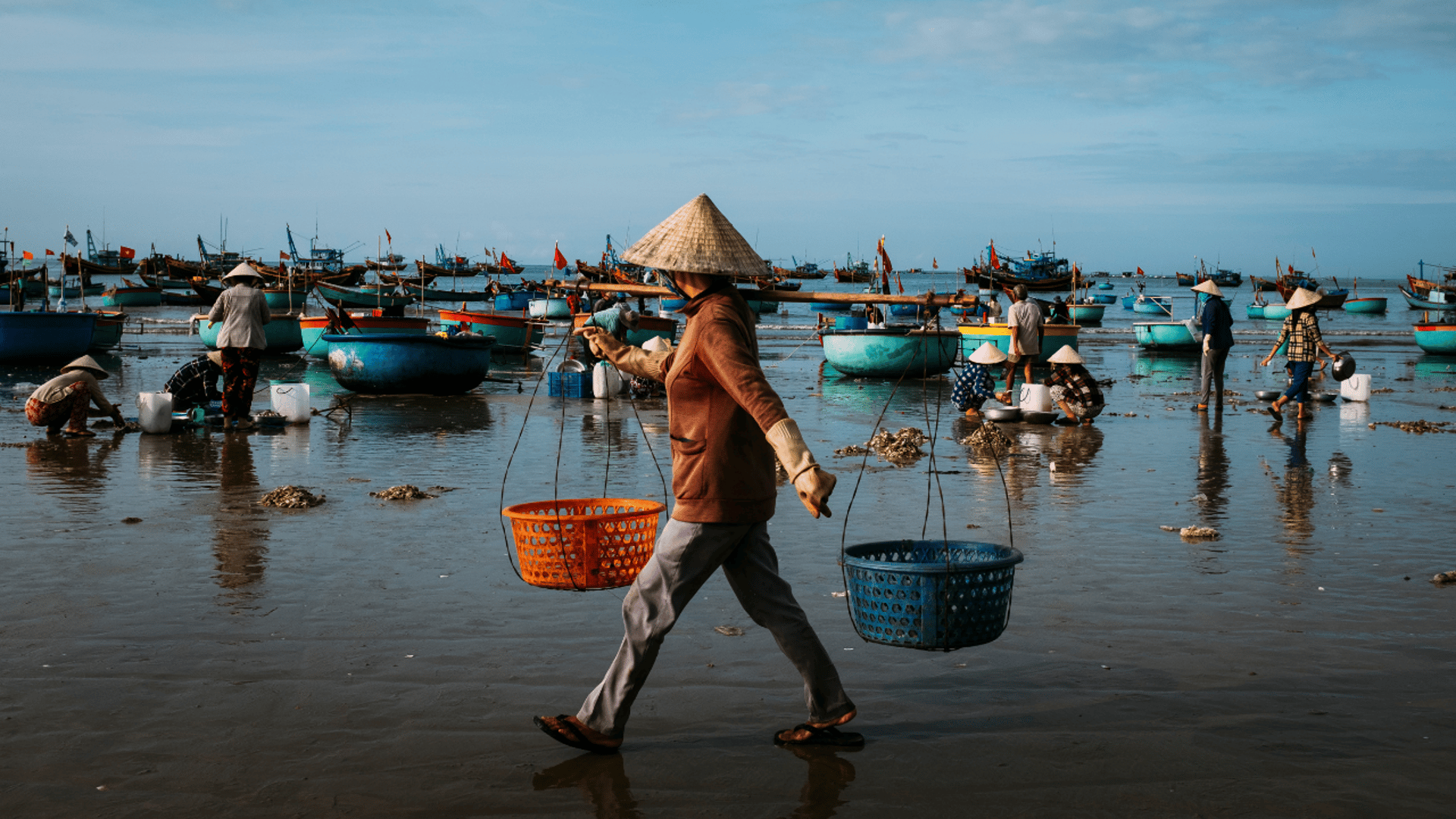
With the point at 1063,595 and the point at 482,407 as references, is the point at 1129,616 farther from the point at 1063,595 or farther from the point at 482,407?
the point at 482,407

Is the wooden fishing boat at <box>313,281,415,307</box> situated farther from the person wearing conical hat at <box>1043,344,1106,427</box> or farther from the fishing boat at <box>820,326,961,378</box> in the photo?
the person wearing conical hat at <box>1043,344,1106,427</box>

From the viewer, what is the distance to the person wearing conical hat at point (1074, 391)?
553 inches

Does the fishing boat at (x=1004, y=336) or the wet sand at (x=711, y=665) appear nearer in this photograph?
the wet sand at (x=711, y=665)

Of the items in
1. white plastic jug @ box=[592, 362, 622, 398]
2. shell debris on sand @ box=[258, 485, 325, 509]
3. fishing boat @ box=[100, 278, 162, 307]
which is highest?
fishing boat @ box=[100, 278, 162, 307]

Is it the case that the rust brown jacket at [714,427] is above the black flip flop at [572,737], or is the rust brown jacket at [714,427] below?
above

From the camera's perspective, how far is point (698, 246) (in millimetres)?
3752

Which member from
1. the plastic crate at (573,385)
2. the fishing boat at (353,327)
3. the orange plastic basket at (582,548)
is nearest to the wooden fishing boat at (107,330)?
the fishing boat at (353,327)

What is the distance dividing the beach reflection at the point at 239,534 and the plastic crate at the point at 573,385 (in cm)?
696

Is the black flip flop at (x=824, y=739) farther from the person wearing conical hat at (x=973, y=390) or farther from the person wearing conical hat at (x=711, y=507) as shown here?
the person wearing conical hat at (x=973, y=390)

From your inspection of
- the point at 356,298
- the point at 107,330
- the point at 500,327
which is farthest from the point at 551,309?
the point at 107,330

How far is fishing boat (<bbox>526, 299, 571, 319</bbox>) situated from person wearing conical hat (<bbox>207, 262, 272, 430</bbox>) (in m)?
44.6

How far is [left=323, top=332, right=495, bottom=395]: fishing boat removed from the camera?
673 inches

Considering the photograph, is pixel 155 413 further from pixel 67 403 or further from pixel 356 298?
pixel 356 298

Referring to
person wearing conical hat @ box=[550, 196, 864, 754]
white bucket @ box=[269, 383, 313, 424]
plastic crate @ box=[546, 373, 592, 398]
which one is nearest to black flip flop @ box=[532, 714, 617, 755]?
person wearing conical hat @ box=[550, 196, 864, 754]
